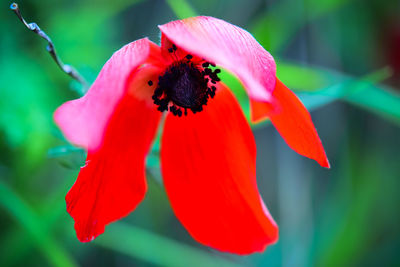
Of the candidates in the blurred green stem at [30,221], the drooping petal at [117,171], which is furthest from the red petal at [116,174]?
the blurred green stem at [30,221]

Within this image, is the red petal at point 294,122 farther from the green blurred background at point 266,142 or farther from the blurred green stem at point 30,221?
the blurred green stem at point 30,221

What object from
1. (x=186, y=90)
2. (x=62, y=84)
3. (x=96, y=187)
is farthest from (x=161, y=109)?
(x=62, y=84)

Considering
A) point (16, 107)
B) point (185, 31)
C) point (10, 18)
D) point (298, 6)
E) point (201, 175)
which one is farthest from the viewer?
point (298, 6)

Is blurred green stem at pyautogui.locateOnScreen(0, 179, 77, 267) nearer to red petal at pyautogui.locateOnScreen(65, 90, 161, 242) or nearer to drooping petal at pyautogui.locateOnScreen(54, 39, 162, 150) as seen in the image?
red petal at pyautogui.locateOnScreen(65, 90, 161, 242)

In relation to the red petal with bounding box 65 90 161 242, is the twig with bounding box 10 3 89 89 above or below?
above

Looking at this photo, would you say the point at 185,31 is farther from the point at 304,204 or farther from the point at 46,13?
the point at 304,204

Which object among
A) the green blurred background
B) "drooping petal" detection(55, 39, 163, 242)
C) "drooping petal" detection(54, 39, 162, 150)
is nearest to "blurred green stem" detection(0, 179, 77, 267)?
the green blurred background

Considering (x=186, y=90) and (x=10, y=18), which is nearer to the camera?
(x=186, y=90)
